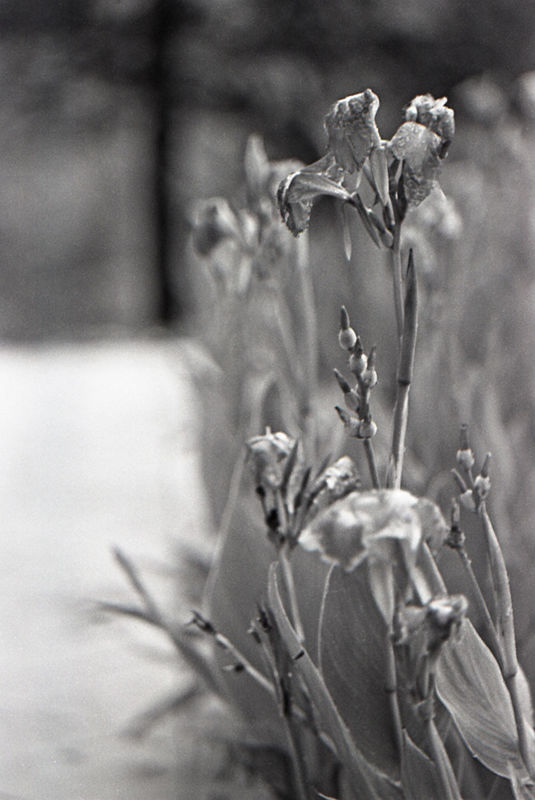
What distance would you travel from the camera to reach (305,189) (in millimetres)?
171

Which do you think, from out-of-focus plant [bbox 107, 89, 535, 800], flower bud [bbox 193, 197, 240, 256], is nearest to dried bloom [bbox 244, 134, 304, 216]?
flower bud [bbox 193, 197, 240, 256]

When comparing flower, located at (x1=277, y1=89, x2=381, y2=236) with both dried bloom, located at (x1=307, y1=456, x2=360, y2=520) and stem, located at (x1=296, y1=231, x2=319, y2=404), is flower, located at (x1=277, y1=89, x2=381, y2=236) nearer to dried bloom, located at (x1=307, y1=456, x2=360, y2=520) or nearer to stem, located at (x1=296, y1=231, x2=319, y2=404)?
dried bloom, located at (x1=307, y1=456, x2=360, y2=520)

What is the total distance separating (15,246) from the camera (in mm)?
2676

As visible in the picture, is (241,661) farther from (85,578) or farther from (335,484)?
(85,578)

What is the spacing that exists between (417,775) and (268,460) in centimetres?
7

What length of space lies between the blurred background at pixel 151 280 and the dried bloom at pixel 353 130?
0.08 m

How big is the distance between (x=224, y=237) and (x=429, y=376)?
4.6 inches

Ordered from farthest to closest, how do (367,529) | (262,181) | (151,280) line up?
1. (151,280)
2. (262,181)
3. (367,529)

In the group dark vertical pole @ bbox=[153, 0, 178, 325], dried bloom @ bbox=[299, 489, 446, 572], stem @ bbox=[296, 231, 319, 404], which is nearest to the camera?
dried bloom @ bbox=[299, 489, 446, 572]

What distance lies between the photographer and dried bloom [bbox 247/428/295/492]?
194 mm

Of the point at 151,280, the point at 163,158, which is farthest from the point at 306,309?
the point at 151,280

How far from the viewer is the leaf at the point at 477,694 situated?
20 cm

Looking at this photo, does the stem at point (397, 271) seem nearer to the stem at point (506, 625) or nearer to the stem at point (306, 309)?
the stem at point (506, 625)

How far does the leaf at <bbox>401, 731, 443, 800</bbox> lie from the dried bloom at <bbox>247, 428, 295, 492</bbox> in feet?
0.18
